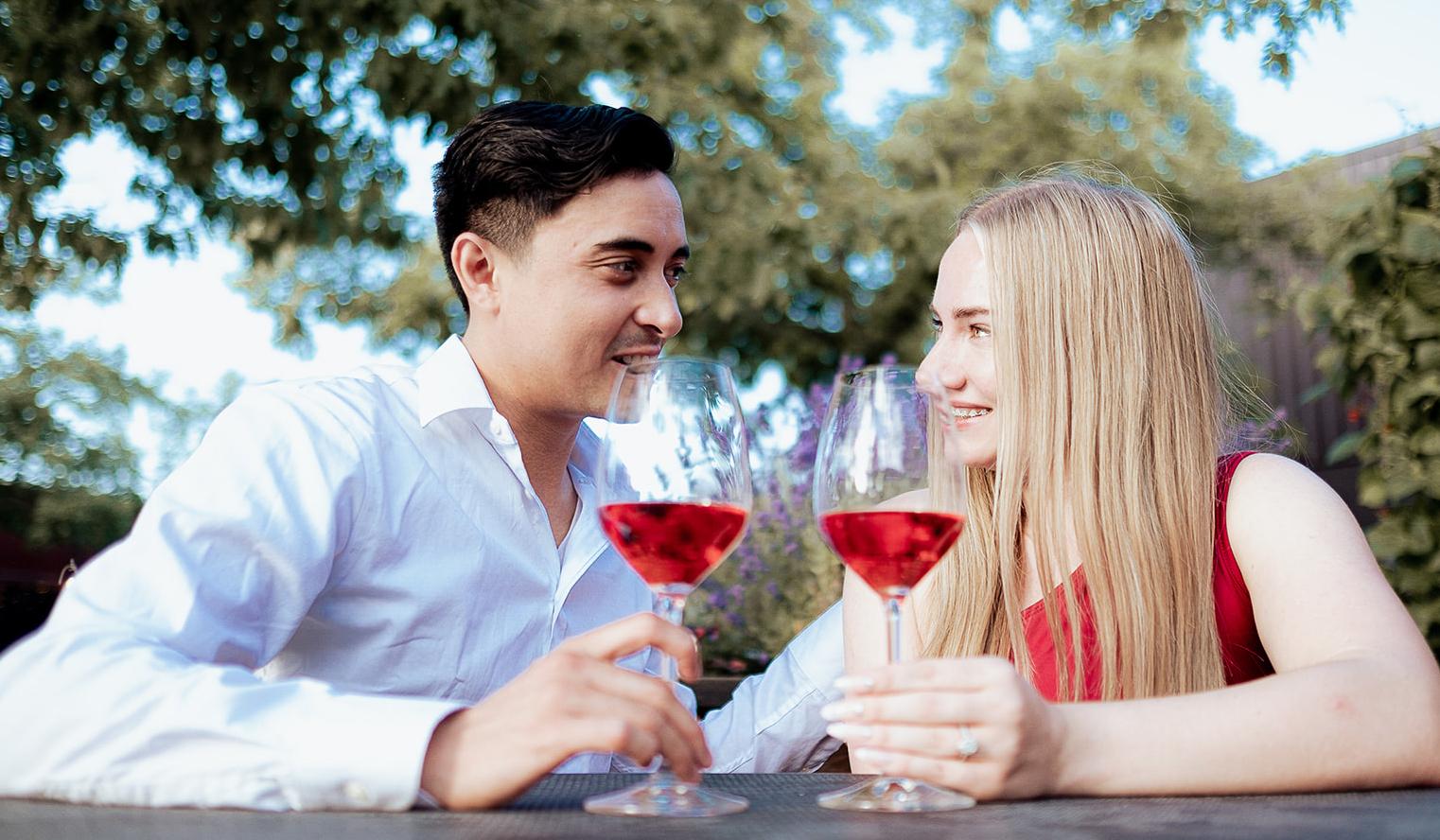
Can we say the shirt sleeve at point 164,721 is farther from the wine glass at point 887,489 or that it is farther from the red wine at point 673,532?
the wine glass at point 887,489

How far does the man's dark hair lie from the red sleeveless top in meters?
1.18

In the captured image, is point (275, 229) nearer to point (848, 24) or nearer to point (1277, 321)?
point (1277, 321)

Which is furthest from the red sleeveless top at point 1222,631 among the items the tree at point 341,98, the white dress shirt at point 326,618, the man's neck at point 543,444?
the tree at point 341,98

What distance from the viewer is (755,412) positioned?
469 cm

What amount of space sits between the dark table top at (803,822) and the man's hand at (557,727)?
0.12 ft

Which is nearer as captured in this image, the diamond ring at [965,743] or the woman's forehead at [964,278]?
the diamond ring at [965,743]

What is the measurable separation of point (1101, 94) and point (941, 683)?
15.6 meters

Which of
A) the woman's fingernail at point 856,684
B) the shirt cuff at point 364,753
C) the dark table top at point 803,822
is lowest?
the dark table top at point 803,822

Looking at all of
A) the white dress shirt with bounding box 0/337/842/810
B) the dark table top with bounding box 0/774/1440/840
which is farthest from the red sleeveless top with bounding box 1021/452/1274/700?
the dark table top with bounding box 0/774/1440/840

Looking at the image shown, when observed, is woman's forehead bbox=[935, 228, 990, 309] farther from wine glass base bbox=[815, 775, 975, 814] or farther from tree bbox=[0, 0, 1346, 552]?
tree bbox=[0, 0, 1346, 552]

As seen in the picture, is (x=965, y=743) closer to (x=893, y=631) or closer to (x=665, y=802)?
(x=893, y=631)

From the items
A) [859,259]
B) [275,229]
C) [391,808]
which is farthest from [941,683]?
[859,259]

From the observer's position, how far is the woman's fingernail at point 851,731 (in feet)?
3.89

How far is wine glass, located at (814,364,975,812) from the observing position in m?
1.29
